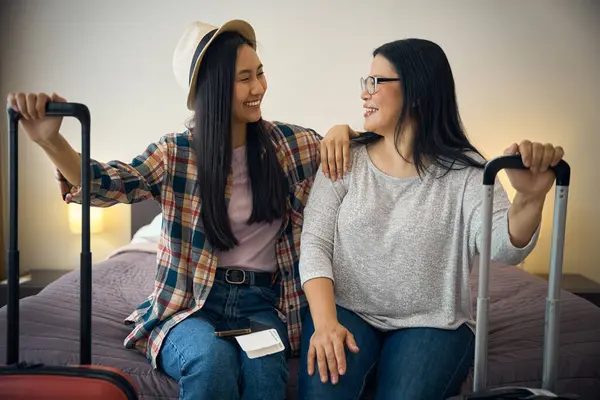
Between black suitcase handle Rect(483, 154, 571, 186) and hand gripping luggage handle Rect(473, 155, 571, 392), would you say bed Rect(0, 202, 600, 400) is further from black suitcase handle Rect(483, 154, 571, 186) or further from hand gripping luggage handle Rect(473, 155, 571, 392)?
black suitcase handle Rect(483, 154, 571, 186)

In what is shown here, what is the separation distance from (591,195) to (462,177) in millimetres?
2273

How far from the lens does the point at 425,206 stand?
1345 millimetres

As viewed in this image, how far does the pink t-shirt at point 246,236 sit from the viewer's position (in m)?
1.49

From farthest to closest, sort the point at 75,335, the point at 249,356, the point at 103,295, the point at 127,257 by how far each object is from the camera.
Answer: the point at 127,257, the point at 103,295, the point at 75,335, the point at 249,356

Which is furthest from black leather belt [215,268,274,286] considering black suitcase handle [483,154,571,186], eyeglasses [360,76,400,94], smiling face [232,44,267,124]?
black suitcase handle [483,154,571,186]

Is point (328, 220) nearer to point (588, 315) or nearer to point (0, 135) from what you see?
point (588, 315)

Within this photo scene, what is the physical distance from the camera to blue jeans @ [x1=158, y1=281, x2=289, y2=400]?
1.20 meters

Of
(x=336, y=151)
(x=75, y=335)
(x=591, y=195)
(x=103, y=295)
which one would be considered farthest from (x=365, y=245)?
(x=591, y=195)

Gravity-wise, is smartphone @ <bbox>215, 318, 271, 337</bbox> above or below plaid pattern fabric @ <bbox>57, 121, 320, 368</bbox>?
below

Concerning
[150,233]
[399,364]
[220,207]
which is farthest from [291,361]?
[150,233]

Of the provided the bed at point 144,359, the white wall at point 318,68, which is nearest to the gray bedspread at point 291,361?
the bed at point 144,359

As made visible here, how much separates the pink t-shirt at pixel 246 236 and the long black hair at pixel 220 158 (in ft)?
0.08

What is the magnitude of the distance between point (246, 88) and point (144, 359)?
29.7 inches

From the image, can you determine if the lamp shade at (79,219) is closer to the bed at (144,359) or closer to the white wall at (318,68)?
the white wall at (318,68)
